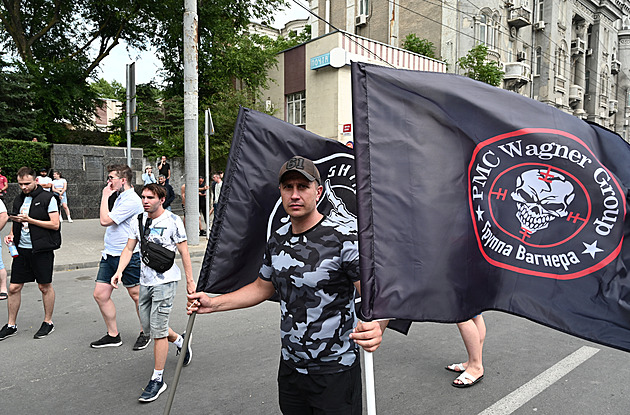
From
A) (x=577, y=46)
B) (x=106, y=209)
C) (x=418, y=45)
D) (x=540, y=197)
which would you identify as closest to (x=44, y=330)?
(x=106, y=209)

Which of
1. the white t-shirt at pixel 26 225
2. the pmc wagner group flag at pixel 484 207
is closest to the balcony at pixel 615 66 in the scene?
the white t-shirt at pixel 26 225

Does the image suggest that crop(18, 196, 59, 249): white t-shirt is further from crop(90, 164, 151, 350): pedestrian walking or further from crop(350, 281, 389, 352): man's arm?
crop(350, 281, 389, 352): man's arm

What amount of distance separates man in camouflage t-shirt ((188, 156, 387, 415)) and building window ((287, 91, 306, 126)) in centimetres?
2404

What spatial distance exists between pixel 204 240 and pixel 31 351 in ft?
26.3

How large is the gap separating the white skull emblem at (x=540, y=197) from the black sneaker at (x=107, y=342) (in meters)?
4.45

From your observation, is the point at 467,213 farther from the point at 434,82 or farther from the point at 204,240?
the point at 204,240

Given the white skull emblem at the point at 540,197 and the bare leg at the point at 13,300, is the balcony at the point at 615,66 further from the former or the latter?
the bare leg at the point at 13,300

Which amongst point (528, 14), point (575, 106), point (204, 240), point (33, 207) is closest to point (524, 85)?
point (528, 14)

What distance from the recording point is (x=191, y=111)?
1123cm

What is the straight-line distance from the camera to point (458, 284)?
89.0 inches

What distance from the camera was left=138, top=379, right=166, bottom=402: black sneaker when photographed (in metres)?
3.88

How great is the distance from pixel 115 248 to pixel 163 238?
3.47 feet

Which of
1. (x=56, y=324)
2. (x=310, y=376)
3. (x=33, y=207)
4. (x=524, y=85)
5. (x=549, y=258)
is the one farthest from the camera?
(x=524, y=85)

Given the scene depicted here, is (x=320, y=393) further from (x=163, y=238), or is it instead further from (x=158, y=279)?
(x=163, y=238)
